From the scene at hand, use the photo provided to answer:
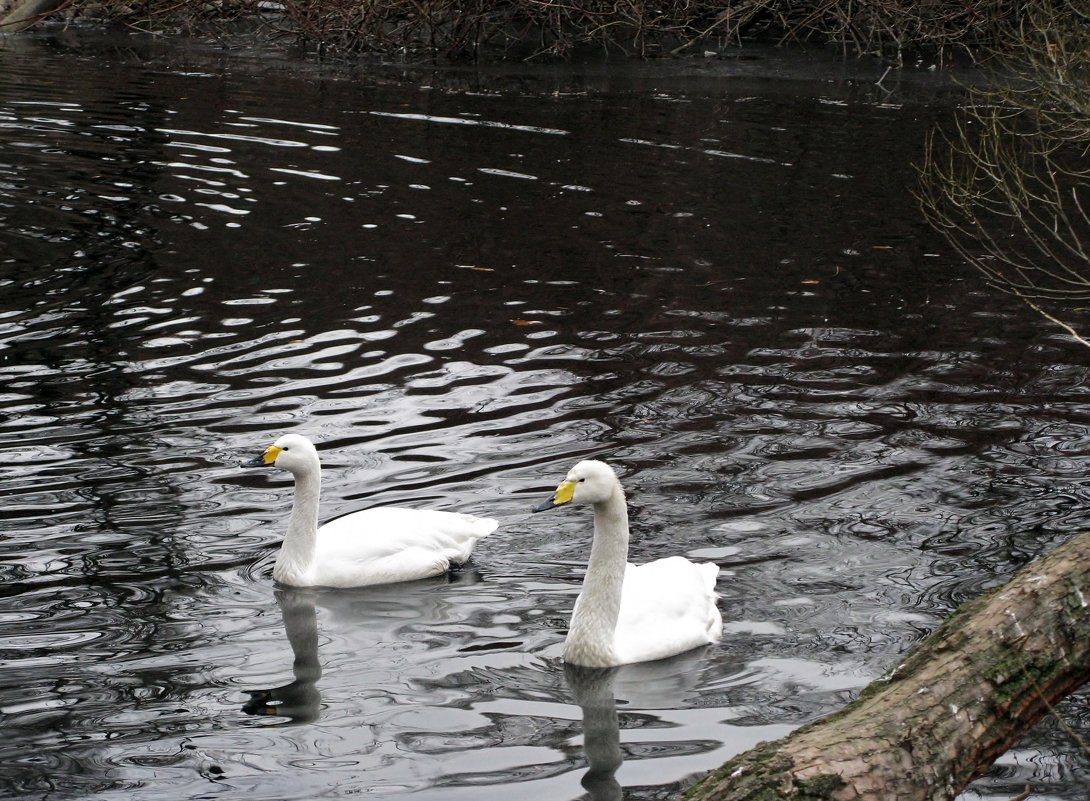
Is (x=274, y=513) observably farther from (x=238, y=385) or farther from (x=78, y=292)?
(x=78, y=292)

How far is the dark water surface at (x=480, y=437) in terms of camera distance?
17.8ft

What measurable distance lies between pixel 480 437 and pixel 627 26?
1680cm

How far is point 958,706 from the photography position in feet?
12.1

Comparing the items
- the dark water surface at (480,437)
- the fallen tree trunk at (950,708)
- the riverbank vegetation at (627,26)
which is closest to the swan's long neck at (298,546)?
the dark water surface at (480,437)

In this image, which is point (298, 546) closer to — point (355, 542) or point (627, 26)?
point (355, 542)

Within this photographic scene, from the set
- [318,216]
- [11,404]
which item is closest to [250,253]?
[318,216]

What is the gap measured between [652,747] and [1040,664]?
177cm

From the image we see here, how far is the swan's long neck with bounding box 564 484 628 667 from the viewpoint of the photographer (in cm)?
593

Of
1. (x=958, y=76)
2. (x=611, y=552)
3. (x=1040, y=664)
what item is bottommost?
(x=611, y=552)

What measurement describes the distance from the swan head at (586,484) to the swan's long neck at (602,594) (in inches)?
2.5

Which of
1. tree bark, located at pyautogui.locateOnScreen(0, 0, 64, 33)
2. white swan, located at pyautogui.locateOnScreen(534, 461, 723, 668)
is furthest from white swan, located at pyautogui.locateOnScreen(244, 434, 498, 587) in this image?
tree bark, located at pyautogui.locateOnScreen(0, 0, 64, 33)

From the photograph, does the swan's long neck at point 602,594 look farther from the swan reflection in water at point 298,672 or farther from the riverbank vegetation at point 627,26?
the riverbank vegetation at point 627,26

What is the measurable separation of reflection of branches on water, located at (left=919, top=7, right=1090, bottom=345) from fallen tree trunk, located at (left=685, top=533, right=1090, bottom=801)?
15.2 ft

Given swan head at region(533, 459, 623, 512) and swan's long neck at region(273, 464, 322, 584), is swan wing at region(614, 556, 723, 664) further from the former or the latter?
swan's long neck at region(273, 464, 322, 584)
